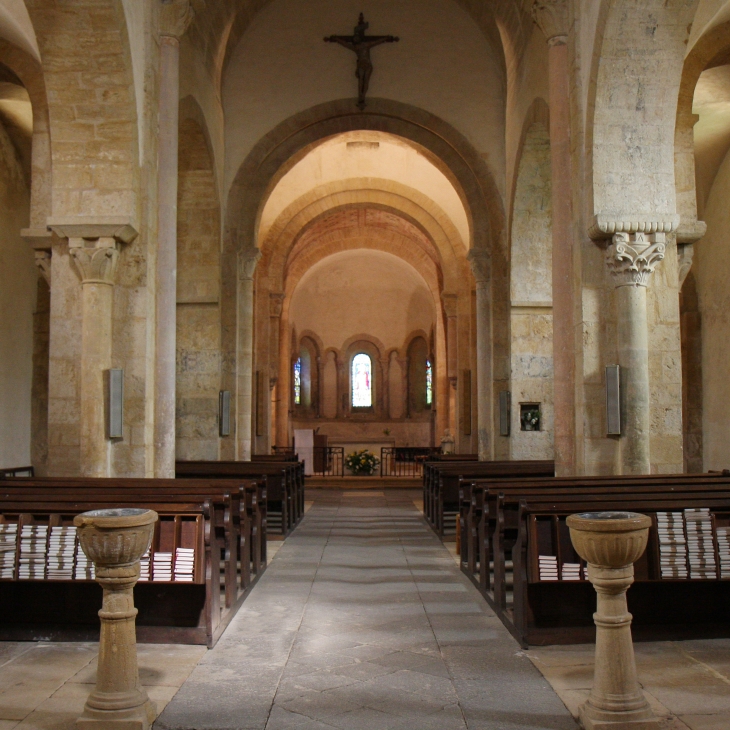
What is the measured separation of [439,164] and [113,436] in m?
9.85

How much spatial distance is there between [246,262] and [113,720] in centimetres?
1216

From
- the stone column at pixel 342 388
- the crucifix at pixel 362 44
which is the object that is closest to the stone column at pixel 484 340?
the crucifix at pixel 362 44

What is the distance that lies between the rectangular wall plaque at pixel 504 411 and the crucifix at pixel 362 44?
600 cm

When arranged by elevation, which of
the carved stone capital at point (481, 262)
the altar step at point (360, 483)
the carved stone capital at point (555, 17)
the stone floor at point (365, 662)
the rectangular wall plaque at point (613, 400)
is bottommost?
the stone floor at point (365, 662)

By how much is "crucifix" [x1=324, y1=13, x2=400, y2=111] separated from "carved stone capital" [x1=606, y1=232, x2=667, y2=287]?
807 cm

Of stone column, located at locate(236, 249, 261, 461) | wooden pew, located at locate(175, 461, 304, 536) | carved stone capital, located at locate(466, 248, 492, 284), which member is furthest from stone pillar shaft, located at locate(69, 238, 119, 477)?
carved stone capital, located at locate(466, 248, 492, 284)

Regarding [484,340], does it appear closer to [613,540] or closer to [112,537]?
[613,540]

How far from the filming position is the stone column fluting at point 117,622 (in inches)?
150

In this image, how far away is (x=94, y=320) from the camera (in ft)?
28.2

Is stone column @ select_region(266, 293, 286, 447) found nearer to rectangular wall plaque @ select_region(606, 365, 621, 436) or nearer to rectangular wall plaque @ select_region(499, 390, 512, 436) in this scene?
rectangular wall plaque @ select_region(499, 390, 512, 436)

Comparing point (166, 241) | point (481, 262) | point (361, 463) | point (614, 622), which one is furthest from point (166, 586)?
point (361, 463)

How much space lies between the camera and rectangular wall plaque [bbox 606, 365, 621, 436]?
8.20 metres

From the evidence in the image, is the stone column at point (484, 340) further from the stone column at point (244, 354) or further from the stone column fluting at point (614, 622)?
the stone column fluting at point (614, 622)

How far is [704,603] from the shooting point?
17.7 feet
